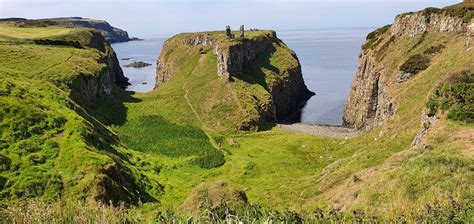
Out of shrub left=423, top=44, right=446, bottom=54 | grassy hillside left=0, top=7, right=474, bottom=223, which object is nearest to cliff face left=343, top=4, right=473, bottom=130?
shrub left=423, top=44, right=446, bottom=54

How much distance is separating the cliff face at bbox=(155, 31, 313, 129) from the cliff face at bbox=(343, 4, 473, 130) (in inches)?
834

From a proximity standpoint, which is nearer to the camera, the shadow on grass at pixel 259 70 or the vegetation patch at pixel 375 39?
the vegetation patch at pixel 375 39

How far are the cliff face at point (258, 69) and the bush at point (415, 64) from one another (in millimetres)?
32288

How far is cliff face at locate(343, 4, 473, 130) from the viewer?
7619 cm

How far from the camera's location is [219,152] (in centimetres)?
7225

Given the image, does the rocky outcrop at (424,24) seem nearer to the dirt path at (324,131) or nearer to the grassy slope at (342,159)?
the grassy slope at (342,159)

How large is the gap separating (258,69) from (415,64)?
58444 mm

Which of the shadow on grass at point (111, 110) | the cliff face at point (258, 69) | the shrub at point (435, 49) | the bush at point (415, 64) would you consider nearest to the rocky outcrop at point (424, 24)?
the shrub at point (435, 49)

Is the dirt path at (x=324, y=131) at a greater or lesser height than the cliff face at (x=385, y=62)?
lesser

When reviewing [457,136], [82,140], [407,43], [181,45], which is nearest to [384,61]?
[407,43]

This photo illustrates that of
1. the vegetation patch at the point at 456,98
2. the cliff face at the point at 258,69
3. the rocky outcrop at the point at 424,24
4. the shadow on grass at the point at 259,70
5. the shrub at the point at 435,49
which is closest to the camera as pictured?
the vegetation patch at the point at 456,98

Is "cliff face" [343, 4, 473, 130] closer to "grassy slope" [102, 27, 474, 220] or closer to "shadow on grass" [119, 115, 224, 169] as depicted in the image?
"grassy slope" [102, 27, 474, 220]

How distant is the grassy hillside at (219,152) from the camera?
61.4 feet

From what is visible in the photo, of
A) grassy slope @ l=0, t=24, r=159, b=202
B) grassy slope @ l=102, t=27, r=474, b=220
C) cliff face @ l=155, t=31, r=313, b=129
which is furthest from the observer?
cliff face @ l=155, t=31, r=313, b=129
